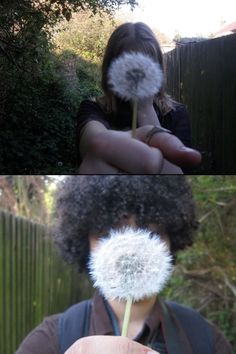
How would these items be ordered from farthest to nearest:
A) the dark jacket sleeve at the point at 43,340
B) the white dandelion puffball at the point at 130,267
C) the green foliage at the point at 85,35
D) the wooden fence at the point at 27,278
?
1. the wooden fence at the point at 27,278
2. the green foliage at the point at 85,35
3. the dark jacket sleeve at the point at 43,340
4. the white dandelion puffball at the point at 130,267

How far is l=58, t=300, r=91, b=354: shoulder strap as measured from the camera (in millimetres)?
796

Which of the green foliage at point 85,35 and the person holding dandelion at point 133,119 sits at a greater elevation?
the green foliage at point 85,35

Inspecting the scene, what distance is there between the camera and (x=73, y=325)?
0.82 m

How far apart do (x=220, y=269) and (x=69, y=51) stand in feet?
1.93

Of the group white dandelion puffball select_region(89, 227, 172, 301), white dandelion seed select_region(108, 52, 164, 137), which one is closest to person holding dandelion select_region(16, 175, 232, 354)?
white dandelion puffball select_region(89, 227, 172, 301)

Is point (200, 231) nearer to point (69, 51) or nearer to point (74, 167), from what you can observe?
point (74, 167)

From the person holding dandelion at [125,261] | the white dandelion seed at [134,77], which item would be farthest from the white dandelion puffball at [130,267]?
the white dandelion seed at [134,77]

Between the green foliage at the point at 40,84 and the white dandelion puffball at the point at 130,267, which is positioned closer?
the white dandelion puffball at the point at 130,267

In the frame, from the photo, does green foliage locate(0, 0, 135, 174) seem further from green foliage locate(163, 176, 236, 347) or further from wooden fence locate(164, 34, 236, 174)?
green foliage locate(163, 176, 236, 347)

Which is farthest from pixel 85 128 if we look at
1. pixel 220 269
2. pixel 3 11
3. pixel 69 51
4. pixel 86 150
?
pixel 220 269

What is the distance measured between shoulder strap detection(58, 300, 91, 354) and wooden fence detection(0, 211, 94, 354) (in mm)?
163

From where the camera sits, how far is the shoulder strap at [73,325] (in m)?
0.80

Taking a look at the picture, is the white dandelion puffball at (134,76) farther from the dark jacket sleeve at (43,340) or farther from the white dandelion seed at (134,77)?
the dark jacket sleeve at (43,340)

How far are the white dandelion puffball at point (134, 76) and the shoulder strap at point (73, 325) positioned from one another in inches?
13.5
